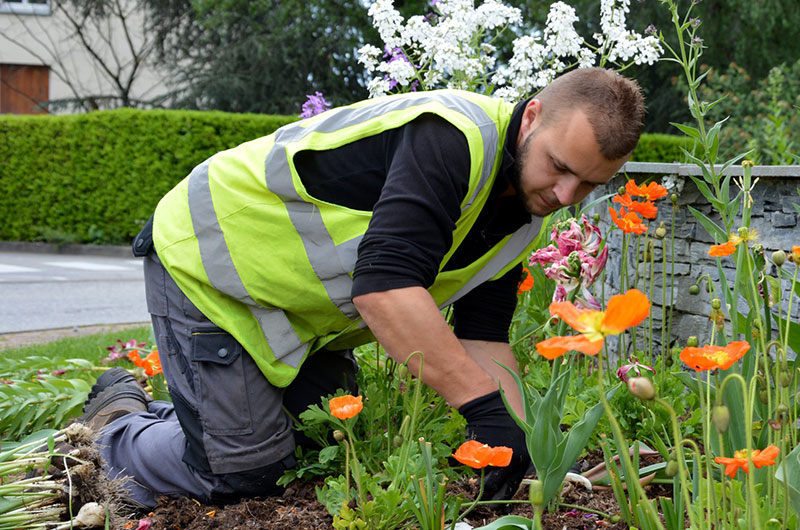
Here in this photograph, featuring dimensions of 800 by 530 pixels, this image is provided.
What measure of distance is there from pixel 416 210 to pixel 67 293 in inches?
254

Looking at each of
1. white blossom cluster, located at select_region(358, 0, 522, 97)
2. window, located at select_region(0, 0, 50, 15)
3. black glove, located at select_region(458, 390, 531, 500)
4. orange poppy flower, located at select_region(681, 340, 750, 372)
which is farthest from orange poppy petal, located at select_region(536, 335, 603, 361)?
window, located at select_region(0, 0, 50, 15)

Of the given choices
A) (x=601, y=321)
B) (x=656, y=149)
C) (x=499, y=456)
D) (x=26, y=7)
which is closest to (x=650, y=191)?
(x=499, y=456)

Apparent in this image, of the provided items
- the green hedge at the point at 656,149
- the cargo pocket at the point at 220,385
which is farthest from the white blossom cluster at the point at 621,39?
the green hedge at the point at 656,149

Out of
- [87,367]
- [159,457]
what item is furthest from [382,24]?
[159,457]

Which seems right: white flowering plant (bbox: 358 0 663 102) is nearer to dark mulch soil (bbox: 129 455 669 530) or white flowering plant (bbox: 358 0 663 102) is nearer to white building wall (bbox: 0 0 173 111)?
dark mulch soil (bbox: 129 455 669 530)

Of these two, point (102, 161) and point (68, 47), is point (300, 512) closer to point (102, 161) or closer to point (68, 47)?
point (102, 161)

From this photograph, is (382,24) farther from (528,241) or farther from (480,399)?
(480,399)

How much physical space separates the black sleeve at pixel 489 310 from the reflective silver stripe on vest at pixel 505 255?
1.7 inches

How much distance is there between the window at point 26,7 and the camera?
17938mm

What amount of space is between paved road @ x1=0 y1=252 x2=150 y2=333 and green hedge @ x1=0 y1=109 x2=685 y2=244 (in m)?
1.30

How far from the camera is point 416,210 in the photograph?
1.70 meters

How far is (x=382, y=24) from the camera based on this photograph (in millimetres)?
3691

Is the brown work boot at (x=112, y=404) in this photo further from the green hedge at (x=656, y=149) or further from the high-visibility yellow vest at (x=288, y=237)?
the green hedge at (x=656, y=149)

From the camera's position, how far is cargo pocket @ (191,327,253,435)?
2.14 m
